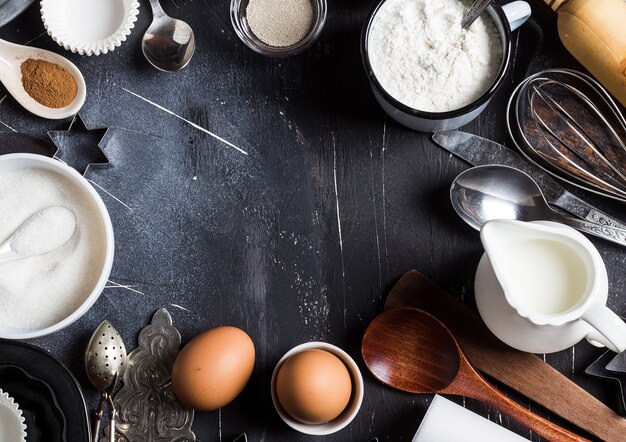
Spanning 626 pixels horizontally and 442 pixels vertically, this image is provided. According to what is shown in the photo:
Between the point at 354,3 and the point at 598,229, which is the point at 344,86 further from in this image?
the point at 598,229

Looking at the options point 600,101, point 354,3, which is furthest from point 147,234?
point 600,101

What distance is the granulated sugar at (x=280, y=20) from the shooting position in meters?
1.23

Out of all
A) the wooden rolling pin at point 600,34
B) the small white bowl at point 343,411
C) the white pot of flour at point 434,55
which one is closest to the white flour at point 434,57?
the white pot of flour at point 434,55

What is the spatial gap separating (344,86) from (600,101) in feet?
1.26

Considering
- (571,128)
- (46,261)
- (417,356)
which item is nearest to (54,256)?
(46,261)

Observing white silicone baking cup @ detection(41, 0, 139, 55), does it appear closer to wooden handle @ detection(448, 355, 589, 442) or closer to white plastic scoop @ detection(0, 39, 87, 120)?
white plastic scoop @ detection(0, 39, 87, 120)

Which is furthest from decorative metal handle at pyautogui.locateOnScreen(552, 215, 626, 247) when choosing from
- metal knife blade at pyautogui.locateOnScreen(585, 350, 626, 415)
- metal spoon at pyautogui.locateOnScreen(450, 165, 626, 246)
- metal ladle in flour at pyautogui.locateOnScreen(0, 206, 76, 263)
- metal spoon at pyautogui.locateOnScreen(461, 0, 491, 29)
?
metal ladle in flour at pyautogui.locateOnScreen(0, 206, 76, 263)

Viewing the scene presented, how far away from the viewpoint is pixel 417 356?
3.85 feet

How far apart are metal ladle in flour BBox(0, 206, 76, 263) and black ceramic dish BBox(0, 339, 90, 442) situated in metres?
0.13

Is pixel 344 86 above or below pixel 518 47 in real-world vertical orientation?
below

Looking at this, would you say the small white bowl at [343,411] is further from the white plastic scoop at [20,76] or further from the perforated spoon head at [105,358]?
the white plastic scoop at [20,76]

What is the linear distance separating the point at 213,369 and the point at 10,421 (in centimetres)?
29

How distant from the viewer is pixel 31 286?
117 centimetres

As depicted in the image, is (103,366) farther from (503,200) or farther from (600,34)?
(600,34)
